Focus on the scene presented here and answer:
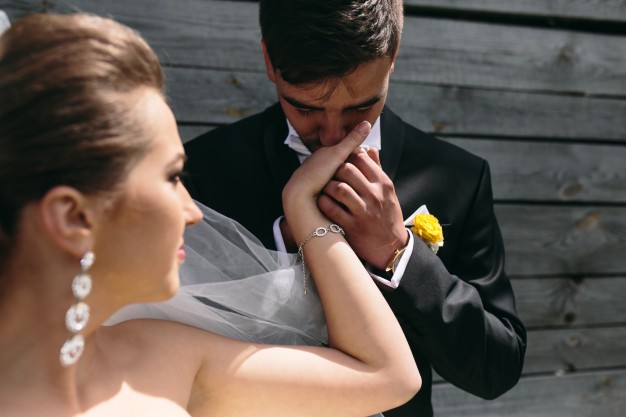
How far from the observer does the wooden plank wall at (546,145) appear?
328cm

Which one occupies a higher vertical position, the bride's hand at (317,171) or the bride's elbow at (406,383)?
the bride's hand at (317,171)

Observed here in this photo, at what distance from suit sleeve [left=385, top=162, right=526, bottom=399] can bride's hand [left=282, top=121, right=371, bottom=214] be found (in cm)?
30

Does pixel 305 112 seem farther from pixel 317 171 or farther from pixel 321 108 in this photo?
pixel 317 171

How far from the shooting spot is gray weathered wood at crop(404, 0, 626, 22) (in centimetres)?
327

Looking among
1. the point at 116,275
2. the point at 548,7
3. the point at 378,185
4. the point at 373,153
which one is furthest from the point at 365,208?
the point at 548,7

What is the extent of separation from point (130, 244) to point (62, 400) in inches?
12.2

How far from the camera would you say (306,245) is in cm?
176

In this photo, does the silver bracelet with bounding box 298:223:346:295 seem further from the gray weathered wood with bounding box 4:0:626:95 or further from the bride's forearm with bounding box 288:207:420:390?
the gray weathered wood with bounding box 4:0:626:95

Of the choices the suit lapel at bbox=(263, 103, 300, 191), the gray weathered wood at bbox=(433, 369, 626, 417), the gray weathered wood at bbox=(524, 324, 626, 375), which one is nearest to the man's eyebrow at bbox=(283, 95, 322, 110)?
the suit lapel at bbox=(263, 103, 300, 191)

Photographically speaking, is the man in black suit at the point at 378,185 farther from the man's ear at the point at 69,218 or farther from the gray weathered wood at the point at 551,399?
the gray weathered wood at the point at 551,399

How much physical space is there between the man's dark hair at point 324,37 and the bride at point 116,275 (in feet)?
1.46

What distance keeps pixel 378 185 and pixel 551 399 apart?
2178 mm

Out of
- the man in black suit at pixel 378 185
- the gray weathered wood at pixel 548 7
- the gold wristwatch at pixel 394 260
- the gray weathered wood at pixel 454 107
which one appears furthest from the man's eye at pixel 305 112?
the gray weathered wood at pixel 548 7

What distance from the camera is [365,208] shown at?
1855mm
